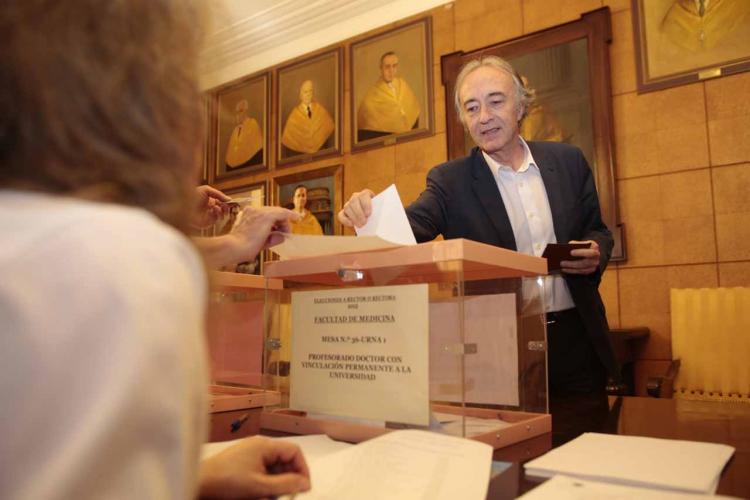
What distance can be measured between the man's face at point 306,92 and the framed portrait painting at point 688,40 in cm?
280

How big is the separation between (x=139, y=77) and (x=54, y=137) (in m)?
0.07

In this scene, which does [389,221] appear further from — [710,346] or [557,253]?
[710,346]

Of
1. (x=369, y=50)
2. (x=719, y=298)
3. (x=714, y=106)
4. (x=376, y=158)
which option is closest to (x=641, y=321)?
(x=719, y=298)

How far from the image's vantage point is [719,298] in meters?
3.04

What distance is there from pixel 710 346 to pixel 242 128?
4.63 m

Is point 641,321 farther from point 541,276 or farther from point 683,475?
point 683,475

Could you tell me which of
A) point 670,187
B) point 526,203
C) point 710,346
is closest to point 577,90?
point 670,187

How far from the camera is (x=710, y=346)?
3.01m

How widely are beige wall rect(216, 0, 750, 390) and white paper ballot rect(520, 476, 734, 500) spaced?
10.4 feet

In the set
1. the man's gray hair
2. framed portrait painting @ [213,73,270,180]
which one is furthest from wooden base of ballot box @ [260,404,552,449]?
framed portrait painting @ [213,73,270,180]

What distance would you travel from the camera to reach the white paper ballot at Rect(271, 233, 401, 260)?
96 centimetres

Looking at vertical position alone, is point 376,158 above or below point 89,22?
above

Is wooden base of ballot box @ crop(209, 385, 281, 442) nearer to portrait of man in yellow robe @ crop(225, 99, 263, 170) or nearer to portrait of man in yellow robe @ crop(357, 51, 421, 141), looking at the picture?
portrait of man in yellow robe @ crop(357, 51, 421, 141)

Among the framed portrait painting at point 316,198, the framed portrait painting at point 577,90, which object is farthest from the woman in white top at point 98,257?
the framed portrait painting at point 316,198
